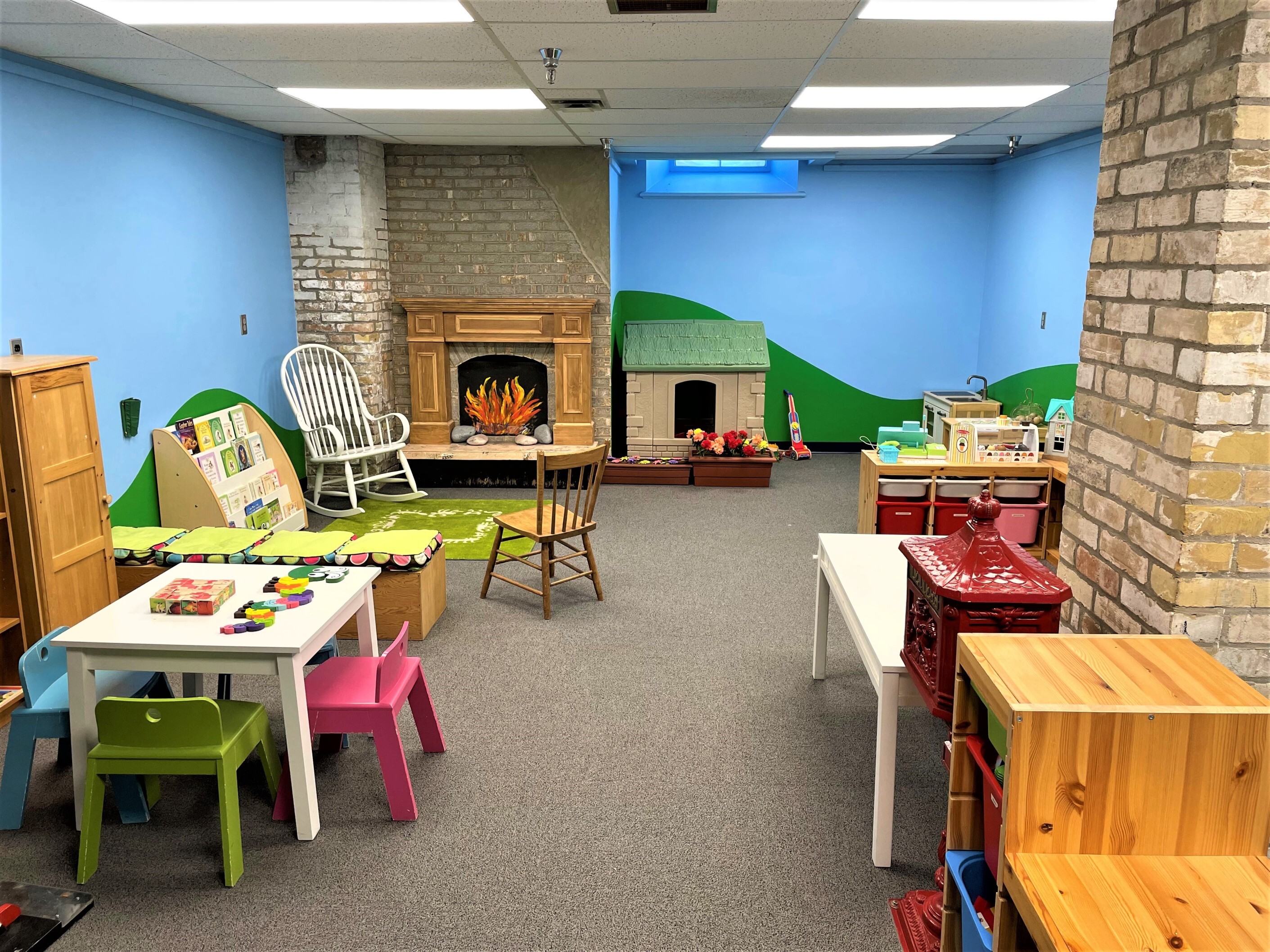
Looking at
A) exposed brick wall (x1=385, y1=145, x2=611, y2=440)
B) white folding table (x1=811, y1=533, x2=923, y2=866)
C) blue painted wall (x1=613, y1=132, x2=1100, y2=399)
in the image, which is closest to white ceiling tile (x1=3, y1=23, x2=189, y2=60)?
exposed brick wall (x1=385, y1=145, x2=611, y2=440)

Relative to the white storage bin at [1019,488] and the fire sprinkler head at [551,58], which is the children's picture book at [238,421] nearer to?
the fire sprinkler head at [551,58]

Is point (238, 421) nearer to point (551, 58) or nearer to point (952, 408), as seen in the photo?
point (551, 58)

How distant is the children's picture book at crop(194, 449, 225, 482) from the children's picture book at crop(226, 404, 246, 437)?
0.40 m

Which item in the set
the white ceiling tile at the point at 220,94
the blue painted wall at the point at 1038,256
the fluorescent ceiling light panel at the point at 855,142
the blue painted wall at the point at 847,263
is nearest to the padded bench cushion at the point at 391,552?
the white ceiling tile at the point at 220,94

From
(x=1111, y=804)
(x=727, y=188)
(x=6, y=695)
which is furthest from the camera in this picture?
(x=727, y=188)

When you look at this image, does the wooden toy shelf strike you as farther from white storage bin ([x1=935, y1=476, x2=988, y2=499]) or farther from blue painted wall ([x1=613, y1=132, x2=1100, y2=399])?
blue painted wall ([x1=613, y1=132, x2=1100, y2=399])

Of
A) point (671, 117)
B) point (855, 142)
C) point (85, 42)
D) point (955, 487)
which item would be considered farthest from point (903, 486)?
point (85, 42)

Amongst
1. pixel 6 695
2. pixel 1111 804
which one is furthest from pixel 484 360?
pixel 1111 804

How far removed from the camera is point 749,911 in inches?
101

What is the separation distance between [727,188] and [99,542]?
6.40 metres

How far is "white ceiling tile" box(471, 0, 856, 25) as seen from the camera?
10.2ft

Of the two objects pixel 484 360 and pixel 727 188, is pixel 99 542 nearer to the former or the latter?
pixel 484 360

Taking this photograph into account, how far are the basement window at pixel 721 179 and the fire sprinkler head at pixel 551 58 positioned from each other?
4.55m

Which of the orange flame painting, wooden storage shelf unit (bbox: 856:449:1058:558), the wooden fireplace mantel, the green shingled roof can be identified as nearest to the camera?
wooden storage shelf unit (bbox: 856:449:1058:558)
